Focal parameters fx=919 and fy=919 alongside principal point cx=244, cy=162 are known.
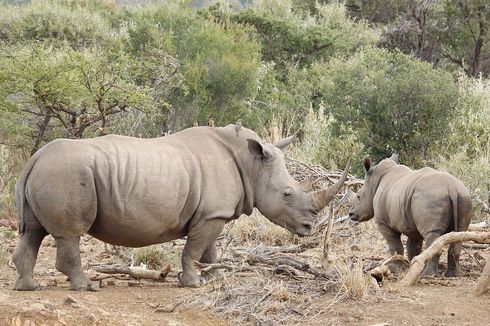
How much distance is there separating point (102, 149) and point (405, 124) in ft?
26.1

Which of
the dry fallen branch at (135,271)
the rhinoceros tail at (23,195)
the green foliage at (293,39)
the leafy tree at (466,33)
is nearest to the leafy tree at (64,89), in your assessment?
the dry fallen branch at (135,271)

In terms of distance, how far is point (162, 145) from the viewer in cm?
838

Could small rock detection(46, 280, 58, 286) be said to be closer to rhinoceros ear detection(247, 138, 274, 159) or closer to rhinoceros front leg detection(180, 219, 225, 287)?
rhinoceros front leg detection(180, 219, 225, 287)

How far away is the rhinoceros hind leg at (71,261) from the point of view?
305 inches

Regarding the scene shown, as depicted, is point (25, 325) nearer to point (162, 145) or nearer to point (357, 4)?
point (162, 145)

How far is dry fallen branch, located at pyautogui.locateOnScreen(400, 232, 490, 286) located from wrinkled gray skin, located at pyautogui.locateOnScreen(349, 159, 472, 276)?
0.69 meters

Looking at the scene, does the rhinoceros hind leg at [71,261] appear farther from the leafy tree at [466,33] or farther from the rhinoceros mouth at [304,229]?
the leafy tree at [466,33]

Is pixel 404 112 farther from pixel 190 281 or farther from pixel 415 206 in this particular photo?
pixel 190 281

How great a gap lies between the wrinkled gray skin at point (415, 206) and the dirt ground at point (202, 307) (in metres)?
0.91

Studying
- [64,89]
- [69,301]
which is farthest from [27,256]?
[64,89]

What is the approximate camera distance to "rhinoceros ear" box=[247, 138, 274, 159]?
8.60 meters

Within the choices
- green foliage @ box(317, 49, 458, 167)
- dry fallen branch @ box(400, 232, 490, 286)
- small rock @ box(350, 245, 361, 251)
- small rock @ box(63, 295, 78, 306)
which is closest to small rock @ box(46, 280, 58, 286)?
small rock @ box(63, 295, 78, 306)

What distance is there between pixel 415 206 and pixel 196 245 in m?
2.33

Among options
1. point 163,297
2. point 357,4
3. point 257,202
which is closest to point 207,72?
point 257,202
